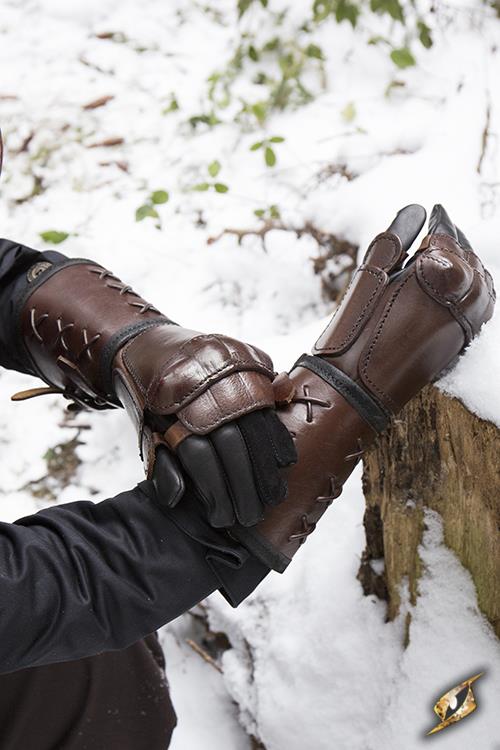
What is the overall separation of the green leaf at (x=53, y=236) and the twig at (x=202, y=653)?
4.31 ft

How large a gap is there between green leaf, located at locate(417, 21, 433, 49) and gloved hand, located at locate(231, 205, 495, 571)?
4.80 feet

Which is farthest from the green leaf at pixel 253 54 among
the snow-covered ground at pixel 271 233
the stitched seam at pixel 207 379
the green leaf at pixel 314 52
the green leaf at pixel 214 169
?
the stitched seam at pixel 207 379

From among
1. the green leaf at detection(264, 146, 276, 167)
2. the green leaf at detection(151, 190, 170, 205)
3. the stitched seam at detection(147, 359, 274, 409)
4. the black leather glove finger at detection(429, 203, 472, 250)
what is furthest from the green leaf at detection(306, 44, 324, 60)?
the stitched seam at detection(147, 359, 274, 409)

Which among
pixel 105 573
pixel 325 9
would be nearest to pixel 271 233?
pixel 325 9

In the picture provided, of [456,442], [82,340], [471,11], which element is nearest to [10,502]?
[82,340]

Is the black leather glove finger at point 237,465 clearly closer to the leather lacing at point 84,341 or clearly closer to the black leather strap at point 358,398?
the black leather strap at point 358,398

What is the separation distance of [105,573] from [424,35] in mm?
2130

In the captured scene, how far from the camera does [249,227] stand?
246 centimetres

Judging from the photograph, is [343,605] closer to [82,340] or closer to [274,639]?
[274,639]

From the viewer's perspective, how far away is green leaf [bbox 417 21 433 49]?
253cm

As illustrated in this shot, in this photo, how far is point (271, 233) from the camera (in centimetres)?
242

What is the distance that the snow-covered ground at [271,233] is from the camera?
151cm

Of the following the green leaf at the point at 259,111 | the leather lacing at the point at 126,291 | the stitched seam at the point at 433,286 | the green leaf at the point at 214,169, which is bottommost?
the green leaf at the point at 214,169

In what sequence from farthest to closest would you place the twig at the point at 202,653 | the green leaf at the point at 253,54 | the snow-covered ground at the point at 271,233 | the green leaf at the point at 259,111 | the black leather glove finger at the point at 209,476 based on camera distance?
the green leaf at the point at 253,54
the green leaf at the point at 259,111
the twig at the point at 202,653
the snow-covered ground at the point at 271,233
the black leather glove finger at the point at 209,476
